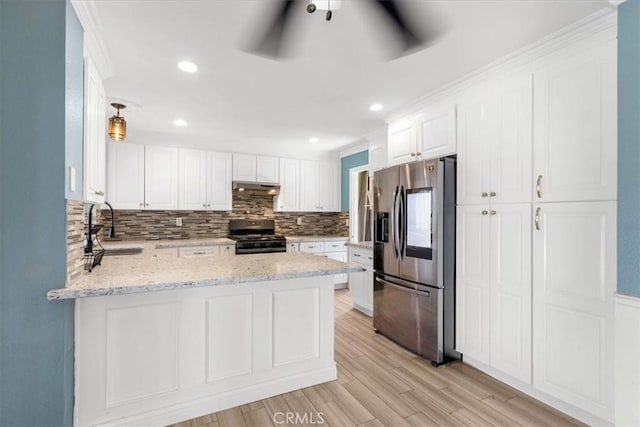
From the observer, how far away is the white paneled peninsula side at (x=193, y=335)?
66.8 inches

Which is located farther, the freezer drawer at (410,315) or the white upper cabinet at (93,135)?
the freezer drawer at (410,315)

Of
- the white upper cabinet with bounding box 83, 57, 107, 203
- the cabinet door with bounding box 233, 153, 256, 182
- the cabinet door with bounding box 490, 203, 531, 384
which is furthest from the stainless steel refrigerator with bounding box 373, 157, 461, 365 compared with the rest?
the cabinet door with bounding box 233, 153, 256, 182

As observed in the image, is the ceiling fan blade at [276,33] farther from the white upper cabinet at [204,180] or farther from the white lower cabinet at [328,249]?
the white lower cabinet at [328,249]

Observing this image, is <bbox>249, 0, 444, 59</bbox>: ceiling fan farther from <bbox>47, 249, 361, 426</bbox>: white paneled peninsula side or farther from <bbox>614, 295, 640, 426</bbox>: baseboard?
<bbox>614, 295, 640, 426</bbox>: baseboard

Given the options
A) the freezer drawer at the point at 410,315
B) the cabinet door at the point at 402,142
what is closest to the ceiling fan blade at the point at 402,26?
the cabinet door at the point at 402,142

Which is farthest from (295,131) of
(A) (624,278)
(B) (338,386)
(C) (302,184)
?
(A) (624,278)

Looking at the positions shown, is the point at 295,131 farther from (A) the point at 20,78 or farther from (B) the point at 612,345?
(B) the point at 612,345

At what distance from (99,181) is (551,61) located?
3.16m

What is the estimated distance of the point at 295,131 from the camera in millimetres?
4105

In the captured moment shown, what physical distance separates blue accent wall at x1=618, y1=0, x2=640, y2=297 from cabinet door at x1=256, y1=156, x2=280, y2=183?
170 inches

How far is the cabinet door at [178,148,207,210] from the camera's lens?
177 inches

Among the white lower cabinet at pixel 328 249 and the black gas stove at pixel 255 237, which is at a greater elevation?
the black gas stove at pixel 255 237

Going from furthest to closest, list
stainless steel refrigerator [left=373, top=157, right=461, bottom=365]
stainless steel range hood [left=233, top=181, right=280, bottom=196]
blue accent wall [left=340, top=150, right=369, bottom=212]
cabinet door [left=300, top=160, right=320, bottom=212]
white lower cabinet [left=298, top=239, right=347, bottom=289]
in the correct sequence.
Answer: cabinet door [left=300, top=160, right=320, bottom=212] < blue accent wall [left=340, top=150, right=369, bottom=212] < white lower cabinet [left=298, top=239, right=347, bottom=289] < stainless steel range hood [left=233, top=181, right=280, bottom=196] < stainless steel refrigerator [left=373, top=157, right=461, bottom=365]

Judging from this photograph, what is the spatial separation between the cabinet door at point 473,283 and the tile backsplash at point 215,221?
10.4 feet
